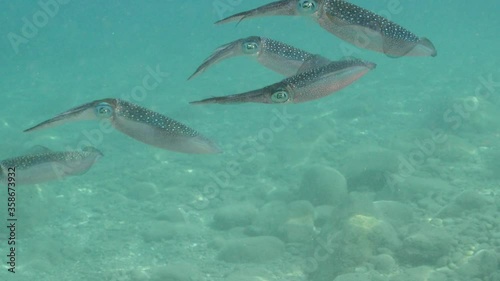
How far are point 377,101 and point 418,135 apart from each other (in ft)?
20.4

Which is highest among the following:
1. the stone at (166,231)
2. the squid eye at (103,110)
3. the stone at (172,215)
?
the squid eye at (103,110)

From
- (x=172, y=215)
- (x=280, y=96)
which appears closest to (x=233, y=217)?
(x=172, y=215)

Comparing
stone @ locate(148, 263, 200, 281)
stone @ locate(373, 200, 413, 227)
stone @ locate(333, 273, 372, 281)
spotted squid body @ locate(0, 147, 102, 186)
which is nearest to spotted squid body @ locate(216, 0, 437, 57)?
spotted squid body @ locate(0, 147, 102, 186)

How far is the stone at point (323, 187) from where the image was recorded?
1020 cm

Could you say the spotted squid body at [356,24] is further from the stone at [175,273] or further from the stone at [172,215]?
the stone at [172,215]

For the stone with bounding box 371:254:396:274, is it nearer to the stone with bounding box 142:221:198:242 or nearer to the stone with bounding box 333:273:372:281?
the stone with bounding box 333:273:372:281

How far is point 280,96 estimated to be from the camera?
2770mm

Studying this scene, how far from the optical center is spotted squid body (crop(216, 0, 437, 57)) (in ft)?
9.42

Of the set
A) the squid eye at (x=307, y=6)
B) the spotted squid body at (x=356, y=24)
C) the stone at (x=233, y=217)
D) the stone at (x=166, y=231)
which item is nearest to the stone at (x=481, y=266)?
the spotted squid body at (x=356, y=24)

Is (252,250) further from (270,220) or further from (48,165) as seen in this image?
(48,165)

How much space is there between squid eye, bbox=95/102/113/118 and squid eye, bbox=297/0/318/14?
1.39m

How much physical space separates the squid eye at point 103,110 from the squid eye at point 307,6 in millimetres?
1390

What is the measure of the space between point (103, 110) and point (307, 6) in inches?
57.7

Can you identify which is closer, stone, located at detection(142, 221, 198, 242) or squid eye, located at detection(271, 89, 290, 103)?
squid eye, located at detection(271, 89, 290, 103)
